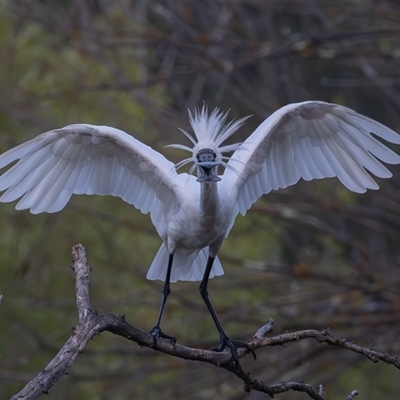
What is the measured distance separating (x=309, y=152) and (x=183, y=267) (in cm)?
96

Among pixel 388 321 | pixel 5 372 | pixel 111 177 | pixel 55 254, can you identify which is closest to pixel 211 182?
pixel 111 177

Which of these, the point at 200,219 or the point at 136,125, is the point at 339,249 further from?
the point at 200,219

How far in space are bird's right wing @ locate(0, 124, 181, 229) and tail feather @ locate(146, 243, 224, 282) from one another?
0.29 metres

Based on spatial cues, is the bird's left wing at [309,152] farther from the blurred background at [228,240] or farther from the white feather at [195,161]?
the blurred background at [228,240]

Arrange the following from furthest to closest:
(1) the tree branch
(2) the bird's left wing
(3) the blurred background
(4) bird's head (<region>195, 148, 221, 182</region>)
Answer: (3) the blurred background, (2) the bird's left wing, (4) bird's head (<region>195, 148, 221, 182</region>), (1) the tree branch

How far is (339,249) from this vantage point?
9633 mm

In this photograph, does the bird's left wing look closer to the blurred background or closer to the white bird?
the white bird

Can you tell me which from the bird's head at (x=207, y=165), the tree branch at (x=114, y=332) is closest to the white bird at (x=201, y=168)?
the bird's head at (x=207, y=165)

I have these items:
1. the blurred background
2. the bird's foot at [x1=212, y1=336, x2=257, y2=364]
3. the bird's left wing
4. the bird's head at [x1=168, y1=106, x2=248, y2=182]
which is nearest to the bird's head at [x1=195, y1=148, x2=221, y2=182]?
the bird's head at [x1=168, y1=106, x2=248, y2=182]

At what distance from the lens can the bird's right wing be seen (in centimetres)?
445

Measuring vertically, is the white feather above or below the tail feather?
above

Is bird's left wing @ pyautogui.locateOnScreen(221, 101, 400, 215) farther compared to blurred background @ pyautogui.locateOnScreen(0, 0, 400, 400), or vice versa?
blurred background @ pyautogui.locateOnScreen(0, 0, 400, 400)

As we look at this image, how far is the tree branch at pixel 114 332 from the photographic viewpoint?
2.82 m

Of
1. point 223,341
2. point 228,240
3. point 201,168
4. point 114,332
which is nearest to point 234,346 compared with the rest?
point 223,341
